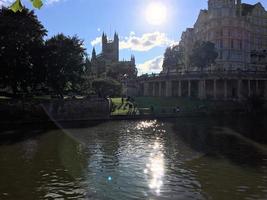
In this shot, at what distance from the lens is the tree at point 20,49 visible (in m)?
73.9

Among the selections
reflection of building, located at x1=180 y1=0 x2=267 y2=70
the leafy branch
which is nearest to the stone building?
reflection of building, located at x1=180 y1=0 x2=267 y2=70

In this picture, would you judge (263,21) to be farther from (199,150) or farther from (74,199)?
(74,199)

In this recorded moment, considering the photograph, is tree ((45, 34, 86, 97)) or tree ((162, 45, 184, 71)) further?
tree ((162, 45, 184, 71))

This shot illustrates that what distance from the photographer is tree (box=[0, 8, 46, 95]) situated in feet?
242

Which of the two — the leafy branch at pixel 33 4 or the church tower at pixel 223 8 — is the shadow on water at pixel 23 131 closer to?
the leafy branch at pixel 33 4

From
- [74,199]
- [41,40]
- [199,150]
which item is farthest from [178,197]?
[41,40]

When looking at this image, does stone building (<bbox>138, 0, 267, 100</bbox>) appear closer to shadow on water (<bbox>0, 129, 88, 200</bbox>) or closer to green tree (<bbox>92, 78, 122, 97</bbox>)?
green tree (<bbox>92, 78, 122, 97</bbox>)

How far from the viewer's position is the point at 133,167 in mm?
33281

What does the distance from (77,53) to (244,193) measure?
209 ft

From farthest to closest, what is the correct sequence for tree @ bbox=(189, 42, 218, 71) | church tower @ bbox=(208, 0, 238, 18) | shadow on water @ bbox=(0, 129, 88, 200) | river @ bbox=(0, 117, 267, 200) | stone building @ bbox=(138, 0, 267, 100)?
church tower @ bbox=(208, 0, 238, 18) < tree @ bbox=(189, 42, 218, 71) < stone building @ bbox=(138, 0, 267, 100) < river @ bbox=(0, 117, 267, 200) < shadow on water @ bbox=(0, 129, 88, 200)

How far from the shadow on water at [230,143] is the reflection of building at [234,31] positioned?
7769cm

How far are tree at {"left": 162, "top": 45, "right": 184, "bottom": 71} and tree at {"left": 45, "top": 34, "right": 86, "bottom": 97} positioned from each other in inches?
2699

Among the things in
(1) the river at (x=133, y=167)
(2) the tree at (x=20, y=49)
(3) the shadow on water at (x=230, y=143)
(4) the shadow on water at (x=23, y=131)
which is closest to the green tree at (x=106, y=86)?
(2) the tree at (x=20, y=49)

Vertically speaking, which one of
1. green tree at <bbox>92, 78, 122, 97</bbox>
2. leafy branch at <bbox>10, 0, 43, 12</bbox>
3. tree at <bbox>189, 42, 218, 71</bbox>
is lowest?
leafy branch at <bbox>10, 0, 43, 12</bbox>
